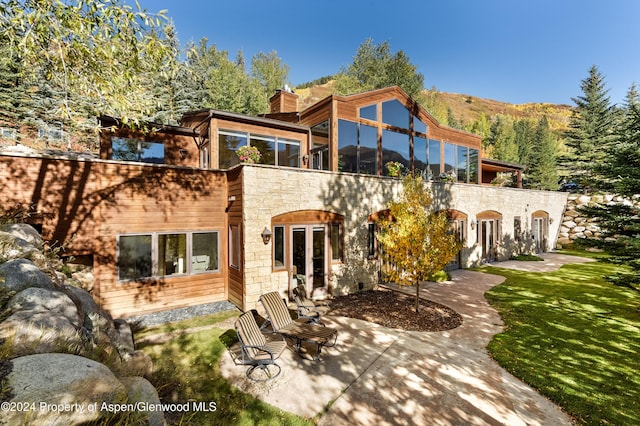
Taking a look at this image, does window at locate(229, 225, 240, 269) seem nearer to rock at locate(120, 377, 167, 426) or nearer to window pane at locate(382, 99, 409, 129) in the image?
rock at locate(120, 377, 167, 426)

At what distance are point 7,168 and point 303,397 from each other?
9.96 m

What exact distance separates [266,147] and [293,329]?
28.3 ft

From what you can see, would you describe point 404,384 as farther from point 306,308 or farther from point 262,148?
point 262,148

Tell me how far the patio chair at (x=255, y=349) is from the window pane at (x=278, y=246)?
366cm

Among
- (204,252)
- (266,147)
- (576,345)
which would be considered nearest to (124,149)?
(266,147)

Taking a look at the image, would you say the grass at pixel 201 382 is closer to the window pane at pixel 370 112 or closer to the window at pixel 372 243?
the window at pixel 372 243

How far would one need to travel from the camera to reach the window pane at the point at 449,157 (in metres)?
17.2

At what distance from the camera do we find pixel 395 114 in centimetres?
1468

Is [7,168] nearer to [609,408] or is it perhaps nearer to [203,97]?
[609,408]

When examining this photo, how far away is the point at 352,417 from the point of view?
4.18 m

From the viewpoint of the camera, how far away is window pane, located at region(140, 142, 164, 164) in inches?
464

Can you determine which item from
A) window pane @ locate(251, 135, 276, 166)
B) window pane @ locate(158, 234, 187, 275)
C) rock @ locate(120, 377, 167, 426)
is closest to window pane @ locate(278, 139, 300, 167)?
window pane @ locate(251, 135, 276, 166)

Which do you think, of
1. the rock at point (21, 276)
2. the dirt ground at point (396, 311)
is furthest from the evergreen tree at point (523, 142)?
the rock at point (21, 276)

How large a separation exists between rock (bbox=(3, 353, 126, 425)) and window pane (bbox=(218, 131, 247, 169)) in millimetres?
9364
